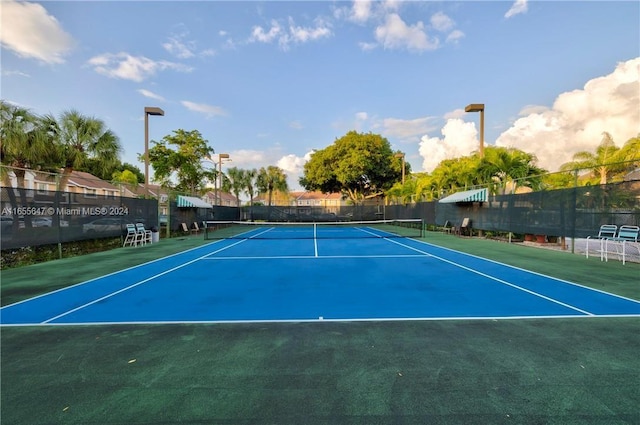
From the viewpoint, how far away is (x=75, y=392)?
2.77 meters

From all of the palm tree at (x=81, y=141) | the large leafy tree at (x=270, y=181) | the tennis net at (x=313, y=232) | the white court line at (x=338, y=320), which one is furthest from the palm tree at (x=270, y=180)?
the white court line at (x=338, y=320)

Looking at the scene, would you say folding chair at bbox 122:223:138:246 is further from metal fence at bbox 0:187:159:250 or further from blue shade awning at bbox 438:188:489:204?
blue shade awning at bbox 438:188:489:204

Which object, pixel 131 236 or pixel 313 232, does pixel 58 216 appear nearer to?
pixel 131 236

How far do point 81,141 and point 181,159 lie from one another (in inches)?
481

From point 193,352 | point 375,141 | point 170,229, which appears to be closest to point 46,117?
point 170,229

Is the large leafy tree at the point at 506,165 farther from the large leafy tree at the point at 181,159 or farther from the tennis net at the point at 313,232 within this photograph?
the large leafy tree at the point at 181,159

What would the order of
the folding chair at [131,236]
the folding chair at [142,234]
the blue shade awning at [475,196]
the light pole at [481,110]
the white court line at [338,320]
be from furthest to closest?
the light pole at [481,110] < the blue shade awning at [475,196] < the folding chair at [142,234] < the folding chair at [131,236] < the white court line at [338,320]

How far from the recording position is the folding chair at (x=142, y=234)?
14266mm

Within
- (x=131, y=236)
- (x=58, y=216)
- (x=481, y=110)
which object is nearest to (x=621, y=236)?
(x=481, y=110)

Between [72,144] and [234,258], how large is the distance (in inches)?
396

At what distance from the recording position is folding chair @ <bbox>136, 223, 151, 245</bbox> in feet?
46.8

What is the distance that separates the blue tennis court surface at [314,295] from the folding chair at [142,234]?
19.9 ft

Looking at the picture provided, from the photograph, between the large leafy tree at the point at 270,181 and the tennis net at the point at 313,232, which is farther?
the large leafy tree at the point at 270,181

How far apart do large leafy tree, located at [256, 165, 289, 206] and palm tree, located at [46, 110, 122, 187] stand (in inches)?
1192
